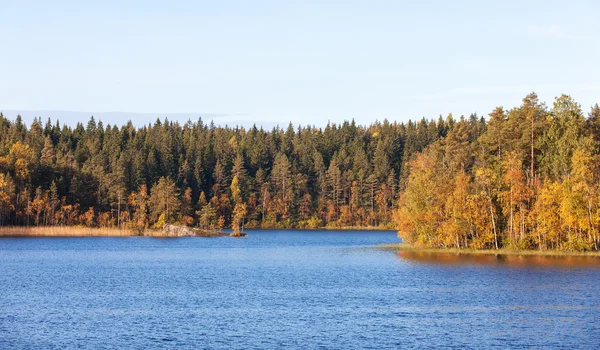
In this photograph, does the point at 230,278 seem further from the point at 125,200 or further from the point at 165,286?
the point at 125,200

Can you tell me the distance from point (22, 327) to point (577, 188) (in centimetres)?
6376

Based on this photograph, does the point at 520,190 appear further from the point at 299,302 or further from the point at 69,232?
the point at 69,232

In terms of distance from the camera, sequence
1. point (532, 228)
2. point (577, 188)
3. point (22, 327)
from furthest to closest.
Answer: point (532, 228)
point (577, 188)
point (22, 327)

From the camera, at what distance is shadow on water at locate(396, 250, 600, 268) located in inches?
2928

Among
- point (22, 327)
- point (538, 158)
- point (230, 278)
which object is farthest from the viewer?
point (538, 158)

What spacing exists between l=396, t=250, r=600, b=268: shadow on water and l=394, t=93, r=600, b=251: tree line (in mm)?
3399

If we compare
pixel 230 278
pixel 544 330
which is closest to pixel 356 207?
pixel 230 278

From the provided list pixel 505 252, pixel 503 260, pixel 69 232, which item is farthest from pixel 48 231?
pixel 503 260

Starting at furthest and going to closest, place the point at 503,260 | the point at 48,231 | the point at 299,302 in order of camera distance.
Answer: the point at 48,231 < the point at 503,260 < the point at 299,302

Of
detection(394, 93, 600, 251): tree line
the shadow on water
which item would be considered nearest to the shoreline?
detection(394, 93, 600, 251): tree line

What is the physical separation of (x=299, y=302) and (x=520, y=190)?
45.3m

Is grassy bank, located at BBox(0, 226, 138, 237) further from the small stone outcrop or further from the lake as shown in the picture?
the lake

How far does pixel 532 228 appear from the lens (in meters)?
88.6

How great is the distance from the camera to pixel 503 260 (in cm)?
8031
